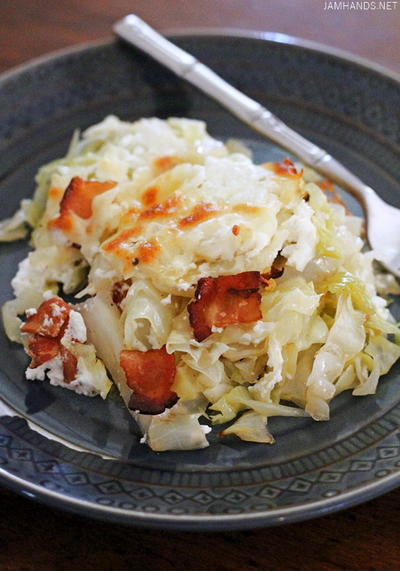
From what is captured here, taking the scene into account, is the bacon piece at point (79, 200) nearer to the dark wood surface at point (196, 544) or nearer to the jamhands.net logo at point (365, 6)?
the dark wood surface at point (196, 544)

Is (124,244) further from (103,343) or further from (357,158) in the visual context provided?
(357,158)

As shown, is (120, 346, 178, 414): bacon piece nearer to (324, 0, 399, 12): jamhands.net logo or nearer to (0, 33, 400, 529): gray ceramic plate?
(0, 33, 400, 529): gray ceramic plate

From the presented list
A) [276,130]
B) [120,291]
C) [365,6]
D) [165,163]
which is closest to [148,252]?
[120,291]

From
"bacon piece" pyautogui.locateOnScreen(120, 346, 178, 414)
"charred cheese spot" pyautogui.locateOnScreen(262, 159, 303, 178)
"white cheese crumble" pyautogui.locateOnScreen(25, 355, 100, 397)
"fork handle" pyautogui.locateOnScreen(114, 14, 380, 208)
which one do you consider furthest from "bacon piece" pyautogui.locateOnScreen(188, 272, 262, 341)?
"fork handle" pyautogui.locateOnScreen(114, 14, 380, 208)

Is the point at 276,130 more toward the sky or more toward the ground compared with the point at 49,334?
more toward the sky

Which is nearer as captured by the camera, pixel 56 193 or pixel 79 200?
pixel 79 200

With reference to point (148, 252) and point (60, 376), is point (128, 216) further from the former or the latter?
point (60, 376)
